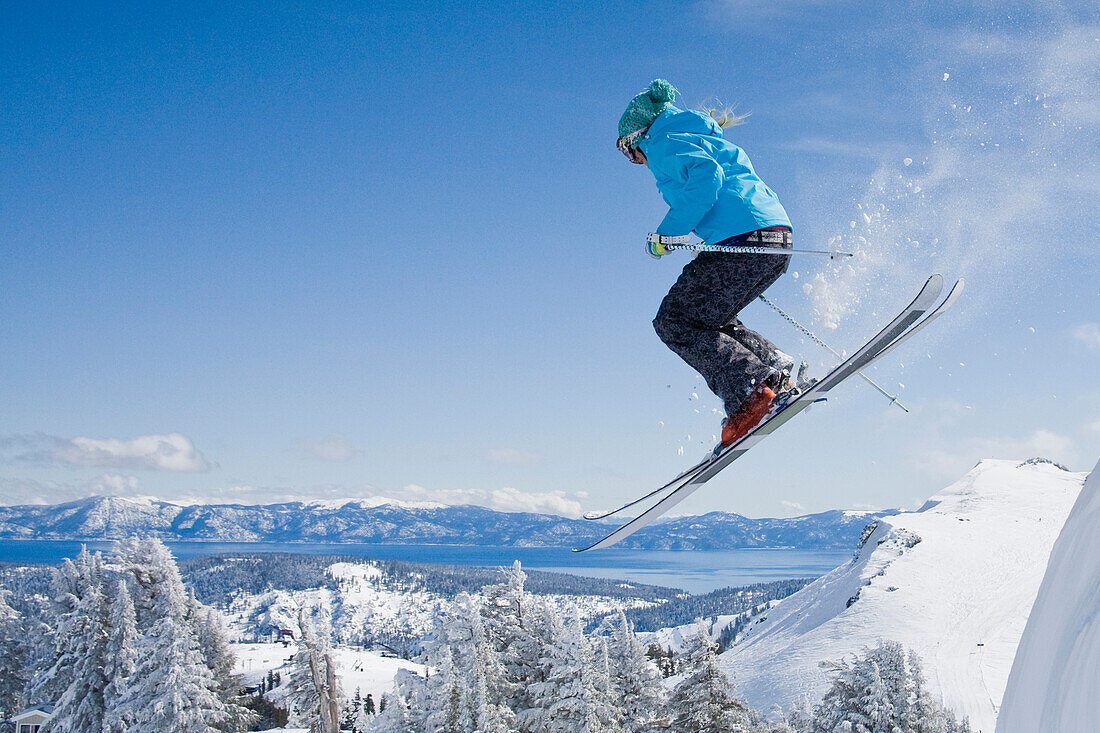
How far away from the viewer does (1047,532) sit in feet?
352

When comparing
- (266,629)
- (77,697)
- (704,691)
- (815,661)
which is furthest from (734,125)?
(266,629)

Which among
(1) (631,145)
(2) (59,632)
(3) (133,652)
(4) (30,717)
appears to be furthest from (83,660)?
(1) (631,145)

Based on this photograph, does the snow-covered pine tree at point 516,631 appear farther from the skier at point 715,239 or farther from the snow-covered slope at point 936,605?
the snow-covered slope at point 936,605

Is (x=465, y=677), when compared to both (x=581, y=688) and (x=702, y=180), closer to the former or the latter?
(x=581, y=688)

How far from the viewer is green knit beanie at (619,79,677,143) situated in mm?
4404

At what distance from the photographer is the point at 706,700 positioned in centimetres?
1730

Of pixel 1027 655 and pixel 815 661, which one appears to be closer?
pixel 1027 655

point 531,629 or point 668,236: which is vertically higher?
point 668,236

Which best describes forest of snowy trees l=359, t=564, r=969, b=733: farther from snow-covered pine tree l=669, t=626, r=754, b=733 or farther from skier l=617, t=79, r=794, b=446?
skier l=617, t=79, r=794, b=446

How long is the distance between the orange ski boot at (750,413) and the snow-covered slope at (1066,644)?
2988 millimetres

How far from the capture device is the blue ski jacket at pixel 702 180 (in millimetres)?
4191

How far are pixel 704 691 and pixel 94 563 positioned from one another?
1964 centimetres

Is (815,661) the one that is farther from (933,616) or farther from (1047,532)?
(1047,532)

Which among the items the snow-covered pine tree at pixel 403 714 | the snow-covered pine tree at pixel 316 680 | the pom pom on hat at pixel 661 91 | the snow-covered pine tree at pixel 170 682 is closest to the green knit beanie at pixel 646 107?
the pom pom on hat at pixel 661 91
